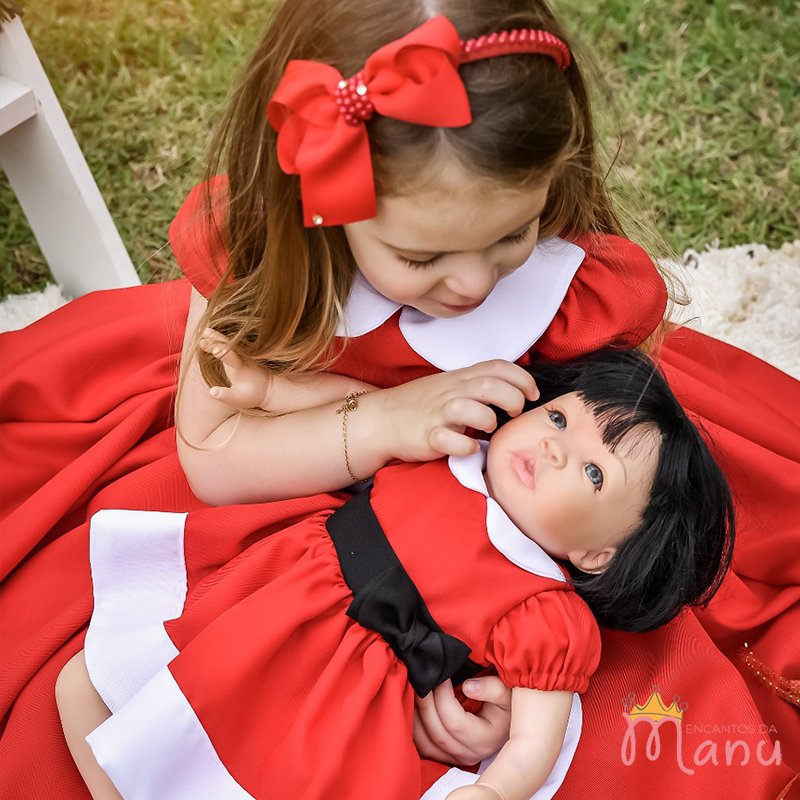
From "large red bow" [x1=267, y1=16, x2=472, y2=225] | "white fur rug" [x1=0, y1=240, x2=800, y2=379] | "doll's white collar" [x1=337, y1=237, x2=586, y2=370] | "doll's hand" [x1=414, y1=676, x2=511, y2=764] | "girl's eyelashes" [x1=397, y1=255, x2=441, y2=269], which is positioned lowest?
"white fur rug" [x1=0, y1=240, x2=800, y2=379]

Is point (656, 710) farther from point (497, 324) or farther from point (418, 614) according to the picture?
point (497, 324)

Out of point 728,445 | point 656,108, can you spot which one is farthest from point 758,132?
point 728,445

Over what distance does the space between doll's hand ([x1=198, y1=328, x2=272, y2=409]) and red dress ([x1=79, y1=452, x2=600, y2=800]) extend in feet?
0.56

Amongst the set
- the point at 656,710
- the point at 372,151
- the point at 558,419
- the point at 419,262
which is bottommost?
the point at 656,710

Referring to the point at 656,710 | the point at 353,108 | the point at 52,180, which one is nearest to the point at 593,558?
the point at 656,710

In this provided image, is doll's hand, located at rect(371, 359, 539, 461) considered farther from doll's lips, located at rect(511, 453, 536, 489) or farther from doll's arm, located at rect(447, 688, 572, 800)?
doll's arm, located at rect(447, 688, 572, 800)

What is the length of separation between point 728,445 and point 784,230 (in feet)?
2.56

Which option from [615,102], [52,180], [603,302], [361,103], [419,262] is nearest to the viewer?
[361,103]

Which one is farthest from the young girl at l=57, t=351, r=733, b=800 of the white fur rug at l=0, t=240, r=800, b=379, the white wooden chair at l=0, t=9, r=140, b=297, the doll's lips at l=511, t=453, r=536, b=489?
the white wooden chair at l=0, t=9, r=140, b=297

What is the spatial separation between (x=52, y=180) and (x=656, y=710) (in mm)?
1243

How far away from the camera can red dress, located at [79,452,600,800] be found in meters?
1.02

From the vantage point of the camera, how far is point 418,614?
3.50 ft

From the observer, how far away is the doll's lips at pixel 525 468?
1.07 metres

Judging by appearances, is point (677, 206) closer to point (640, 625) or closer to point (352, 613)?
point (640, 625)
